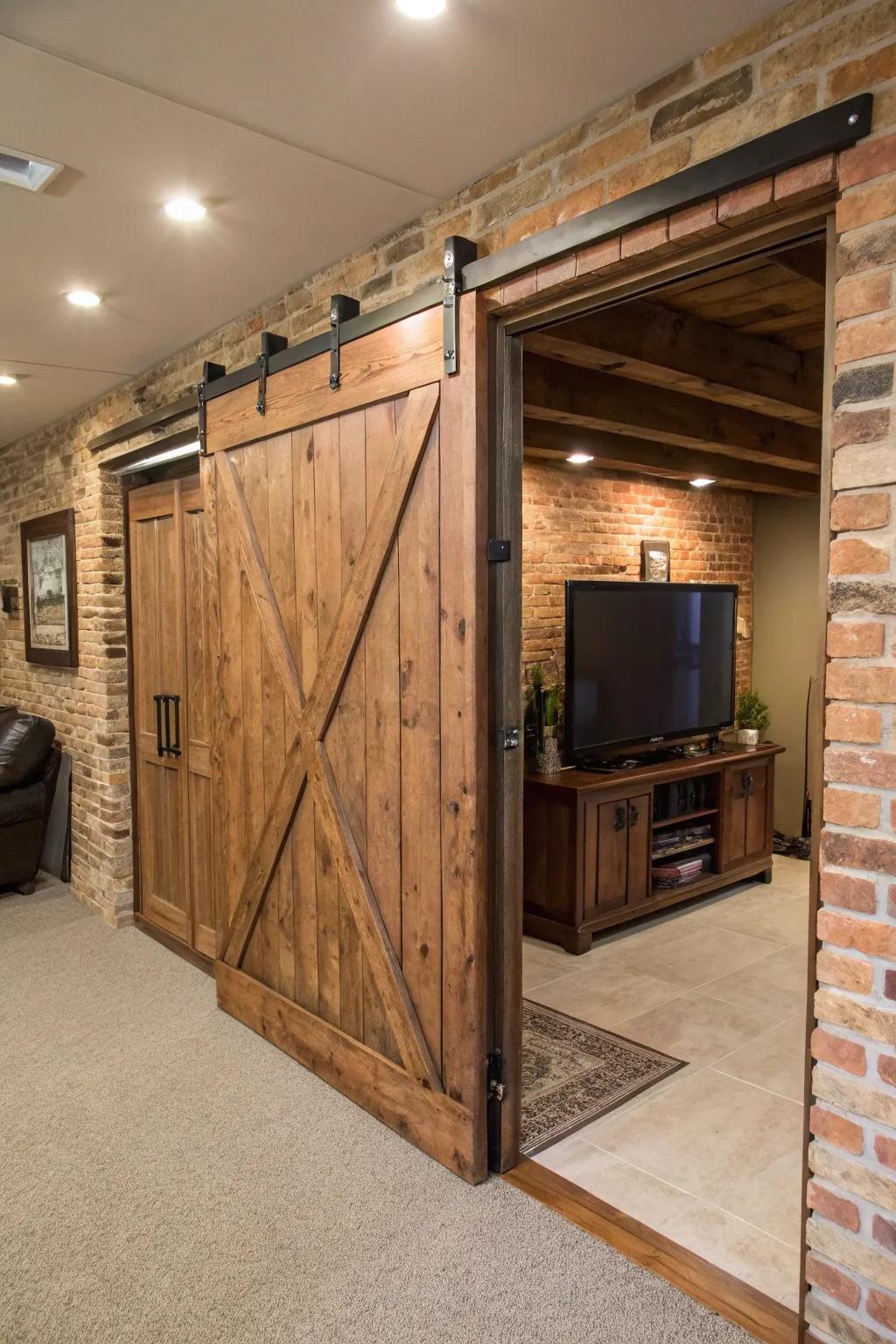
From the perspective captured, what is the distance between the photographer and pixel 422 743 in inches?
93.2

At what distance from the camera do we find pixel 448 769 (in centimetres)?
229

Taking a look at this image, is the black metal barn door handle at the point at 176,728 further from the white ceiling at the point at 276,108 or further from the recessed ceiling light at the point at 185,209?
the recessed ceiling light at the point at 185,209

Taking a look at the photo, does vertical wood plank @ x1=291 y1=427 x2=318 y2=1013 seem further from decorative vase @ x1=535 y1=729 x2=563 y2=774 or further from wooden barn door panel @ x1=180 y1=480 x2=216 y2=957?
decorative vase @ x1=535 y1=729 x2=563 y2=774

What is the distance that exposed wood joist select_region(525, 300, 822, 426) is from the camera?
2943mm

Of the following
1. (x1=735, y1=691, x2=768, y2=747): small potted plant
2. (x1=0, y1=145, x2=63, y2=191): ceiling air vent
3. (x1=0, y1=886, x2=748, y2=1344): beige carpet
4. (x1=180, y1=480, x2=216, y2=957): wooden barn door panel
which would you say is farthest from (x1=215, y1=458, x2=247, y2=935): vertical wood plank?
(x1=735, y1=691, x2=768, y2=747): small potted plant

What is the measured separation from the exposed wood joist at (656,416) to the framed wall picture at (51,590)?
8.45 ft

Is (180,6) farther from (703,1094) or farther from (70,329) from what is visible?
(703,1094)

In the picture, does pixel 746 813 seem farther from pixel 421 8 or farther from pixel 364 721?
pixel 421 8

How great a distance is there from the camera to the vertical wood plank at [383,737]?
2449 millimetres

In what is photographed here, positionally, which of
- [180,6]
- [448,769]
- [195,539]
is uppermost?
[180,6]

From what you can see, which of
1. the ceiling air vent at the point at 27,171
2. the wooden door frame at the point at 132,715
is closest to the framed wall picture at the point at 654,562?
the wooden door frame at the point at 132,715

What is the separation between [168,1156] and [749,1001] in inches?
86.4

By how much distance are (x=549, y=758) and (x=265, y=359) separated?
7.49ft

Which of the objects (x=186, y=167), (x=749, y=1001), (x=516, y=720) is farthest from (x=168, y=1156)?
(x=186, y=167)
